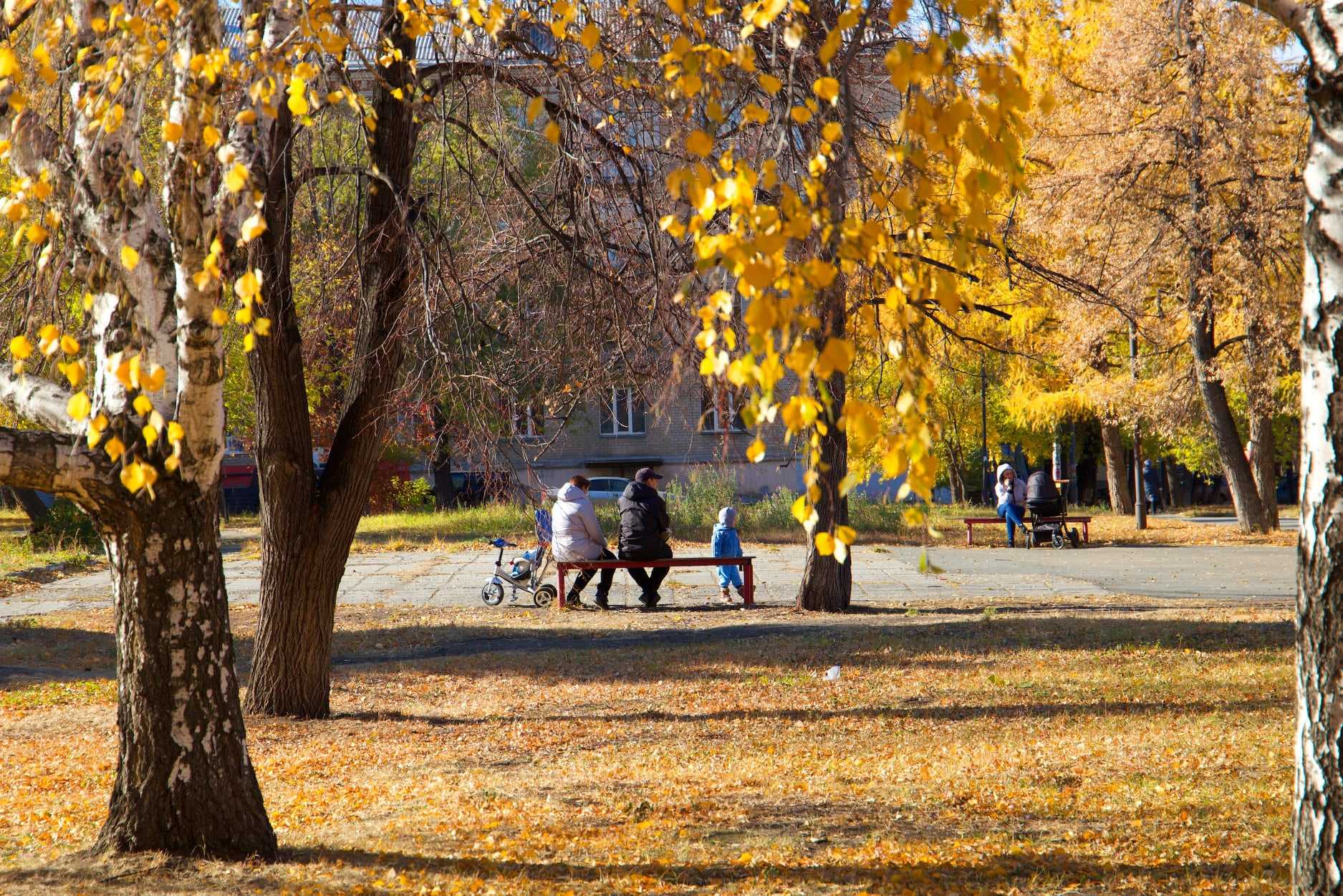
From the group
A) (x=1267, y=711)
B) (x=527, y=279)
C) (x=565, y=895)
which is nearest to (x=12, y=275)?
(x=527, y=279)

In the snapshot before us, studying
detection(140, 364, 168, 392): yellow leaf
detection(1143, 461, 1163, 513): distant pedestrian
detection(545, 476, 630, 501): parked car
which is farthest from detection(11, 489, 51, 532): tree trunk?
Result: detection(1143, 461, 1163, 513): distant pedestrian

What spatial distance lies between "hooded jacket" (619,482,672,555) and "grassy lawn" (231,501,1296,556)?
822 centimetres

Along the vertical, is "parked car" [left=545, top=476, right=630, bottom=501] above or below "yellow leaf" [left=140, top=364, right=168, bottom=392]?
below

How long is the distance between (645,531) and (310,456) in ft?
21.5

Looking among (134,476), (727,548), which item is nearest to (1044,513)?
(727,548)

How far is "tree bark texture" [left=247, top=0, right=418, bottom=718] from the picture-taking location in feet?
26.0

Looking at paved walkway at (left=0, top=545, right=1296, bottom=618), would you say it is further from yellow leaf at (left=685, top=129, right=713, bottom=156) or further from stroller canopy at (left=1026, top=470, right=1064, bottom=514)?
yellow leaf at (left=685, top=129, right=713, bottom=156)

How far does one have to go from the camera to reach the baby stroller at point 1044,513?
72.5 ft

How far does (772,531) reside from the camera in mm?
25281

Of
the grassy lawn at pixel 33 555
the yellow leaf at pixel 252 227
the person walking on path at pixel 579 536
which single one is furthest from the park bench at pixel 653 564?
the yellow leaf at pixel 252 227

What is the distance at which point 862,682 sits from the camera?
960 cm

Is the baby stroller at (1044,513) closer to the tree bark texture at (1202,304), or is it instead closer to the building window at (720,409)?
the tree bark texture at (1202,304)

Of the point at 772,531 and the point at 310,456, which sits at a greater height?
the point at 310,456

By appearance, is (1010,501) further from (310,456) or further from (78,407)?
(78,407)
